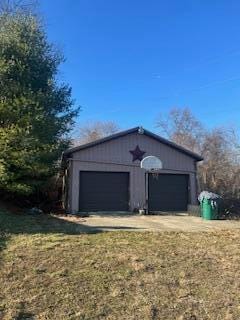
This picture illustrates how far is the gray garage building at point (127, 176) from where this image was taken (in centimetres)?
1820

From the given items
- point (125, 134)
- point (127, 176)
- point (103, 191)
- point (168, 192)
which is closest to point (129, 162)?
point (127, 176)

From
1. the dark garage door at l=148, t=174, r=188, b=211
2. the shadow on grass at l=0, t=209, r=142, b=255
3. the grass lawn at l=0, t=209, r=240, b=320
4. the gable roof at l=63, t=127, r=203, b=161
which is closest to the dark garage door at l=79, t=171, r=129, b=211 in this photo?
the gable roof at l=63, t=127, r=203, b=161

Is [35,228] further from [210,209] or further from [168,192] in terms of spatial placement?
[168,192]

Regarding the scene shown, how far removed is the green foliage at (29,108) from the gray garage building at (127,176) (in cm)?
159

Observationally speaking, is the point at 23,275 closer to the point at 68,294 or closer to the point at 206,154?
the point at 68,294

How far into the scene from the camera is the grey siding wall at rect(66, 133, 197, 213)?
1814 centimetres

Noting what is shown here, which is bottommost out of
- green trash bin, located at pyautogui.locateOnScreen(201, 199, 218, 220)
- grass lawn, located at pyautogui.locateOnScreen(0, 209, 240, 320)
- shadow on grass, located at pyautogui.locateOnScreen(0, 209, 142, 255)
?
grass lawn, located at pyautogui.locateOnScreen(0, 209, 240, 320)

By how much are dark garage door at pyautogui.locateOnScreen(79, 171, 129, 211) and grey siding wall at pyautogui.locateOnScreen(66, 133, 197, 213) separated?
10.0 inches

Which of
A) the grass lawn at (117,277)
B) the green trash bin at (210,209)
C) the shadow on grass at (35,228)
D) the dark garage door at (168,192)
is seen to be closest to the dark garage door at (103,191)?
the dark garage door at (168,192)

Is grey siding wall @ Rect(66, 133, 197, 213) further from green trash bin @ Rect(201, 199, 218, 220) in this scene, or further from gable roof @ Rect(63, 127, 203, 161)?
green trash bin @ Rect(201, 199, 218, 220)

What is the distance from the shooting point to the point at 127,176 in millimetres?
18969

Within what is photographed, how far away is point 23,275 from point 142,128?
12.8 metres

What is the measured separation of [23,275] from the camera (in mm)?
7031

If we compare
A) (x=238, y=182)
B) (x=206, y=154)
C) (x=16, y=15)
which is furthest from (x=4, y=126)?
(x=206, y=154)
